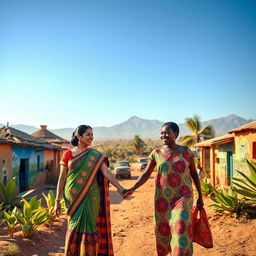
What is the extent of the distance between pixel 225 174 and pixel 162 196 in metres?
11.8

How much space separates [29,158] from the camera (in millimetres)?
15961

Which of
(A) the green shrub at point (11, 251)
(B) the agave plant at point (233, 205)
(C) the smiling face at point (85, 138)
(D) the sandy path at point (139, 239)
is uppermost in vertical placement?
(C) the smiling face at point (85, 138)

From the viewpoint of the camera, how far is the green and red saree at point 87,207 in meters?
3.84

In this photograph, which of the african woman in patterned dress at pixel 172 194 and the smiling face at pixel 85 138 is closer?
the african woman in patterned dress at pixel 172 194

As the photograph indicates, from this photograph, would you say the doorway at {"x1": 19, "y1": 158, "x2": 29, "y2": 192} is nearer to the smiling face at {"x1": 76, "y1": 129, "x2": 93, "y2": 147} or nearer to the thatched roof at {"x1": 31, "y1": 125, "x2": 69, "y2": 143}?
the thatched roof at {"x1": 31, "y1": 125, "x2": 69, "y2": 143}

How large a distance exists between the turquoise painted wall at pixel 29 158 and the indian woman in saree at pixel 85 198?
10.1 metres

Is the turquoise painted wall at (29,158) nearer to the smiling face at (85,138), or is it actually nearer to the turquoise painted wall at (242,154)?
the turquoise painted wall at (242,154)

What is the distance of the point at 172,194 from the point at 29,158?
44.3 ft

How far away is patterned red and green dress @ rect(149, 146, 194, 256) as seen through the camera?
3660 millimetres

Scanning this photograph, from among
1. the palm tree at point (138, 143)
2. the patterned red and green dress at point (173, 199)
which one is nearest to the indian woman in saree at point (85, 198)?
the patterned red and green dress at point (173, 199)

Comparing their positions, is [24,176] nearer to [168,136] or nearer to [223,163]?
[223,163]

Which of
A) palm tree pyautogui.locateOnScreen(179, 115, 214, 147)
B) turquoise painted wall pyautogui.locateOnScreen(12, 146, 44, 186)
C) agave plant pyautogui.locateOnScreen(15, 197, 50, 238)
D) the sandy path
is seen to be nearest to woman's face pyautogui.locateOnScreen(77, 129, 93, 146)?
the sandy path

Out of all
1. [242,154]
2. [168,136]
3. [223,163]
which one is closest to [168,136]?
[168,136]

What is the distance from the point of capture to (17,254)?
16.8ft
